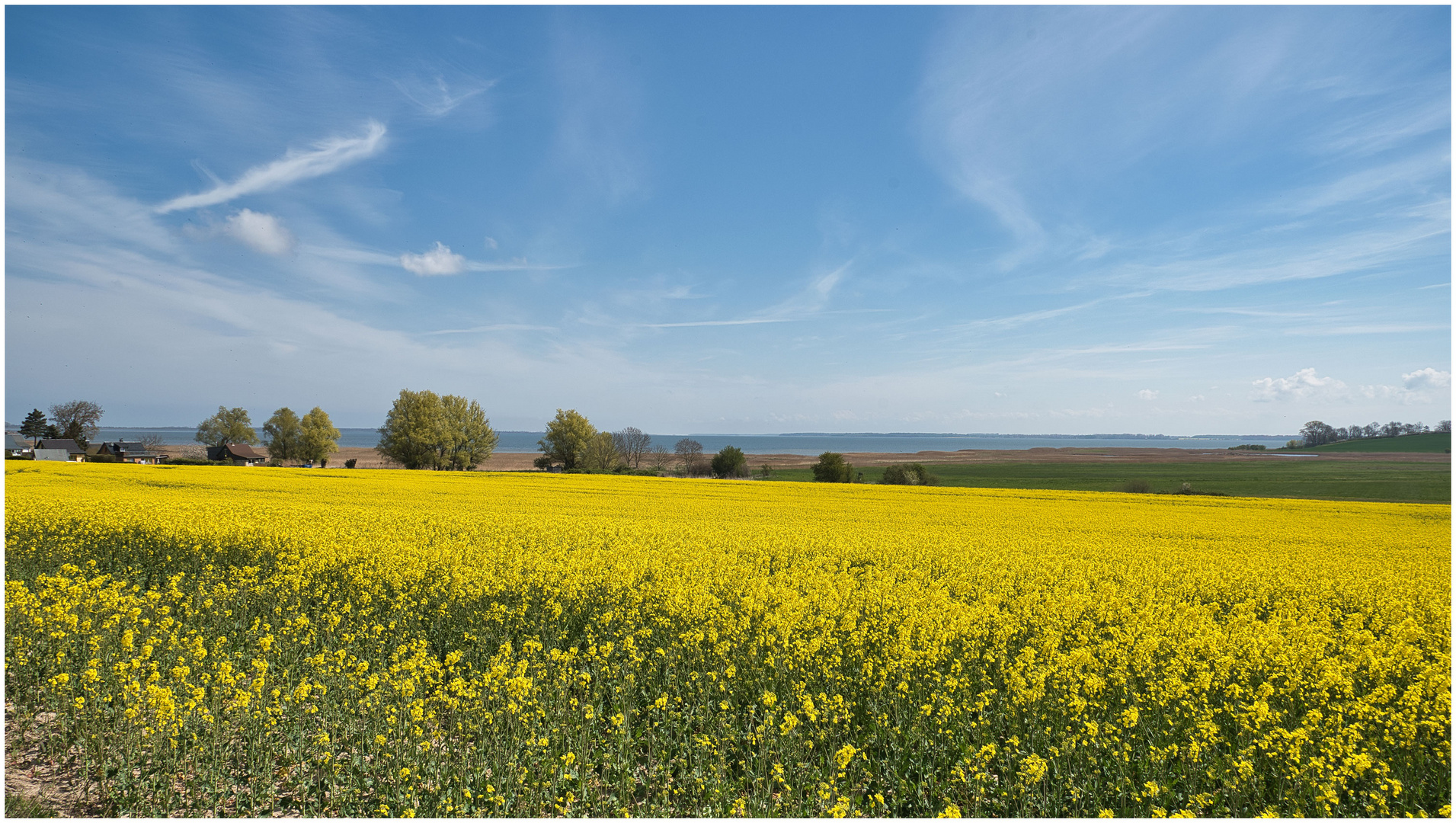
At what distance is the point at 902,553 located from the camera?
12625 mm

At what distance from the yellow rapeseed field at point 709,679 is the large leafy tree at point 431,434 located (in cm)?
5584

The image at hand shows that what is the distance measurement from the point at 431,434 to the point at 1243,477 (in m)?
76.7

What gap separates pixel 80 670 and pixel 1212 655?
35.6 feet

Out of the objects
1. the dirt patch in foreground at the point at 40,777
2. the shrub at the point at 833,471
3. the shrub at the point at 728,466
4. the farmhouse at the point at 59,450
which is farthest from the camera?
the farmhouse at the point at 59,450

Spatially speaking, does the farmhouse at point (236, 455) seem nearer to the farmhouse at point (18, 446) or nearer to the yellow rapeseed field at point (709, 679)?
the farmhouse at point (18, 446)

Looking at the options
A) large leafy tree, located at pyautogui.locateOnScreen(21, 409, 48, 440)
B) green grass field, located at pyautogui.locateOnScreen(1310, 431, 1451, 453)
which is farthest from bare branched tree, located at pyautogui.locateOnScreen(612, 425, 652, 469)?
green grass field, located at pyautogui.locateOnScreen(1310, 431, 1451, 453)

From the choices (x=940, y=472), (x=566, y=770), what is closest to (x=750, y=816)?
(x=566, y=770)

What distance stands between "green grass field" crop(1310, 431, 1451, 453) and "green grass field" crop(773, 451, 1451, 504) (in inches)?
398

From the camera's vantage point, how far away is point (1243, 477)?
58.0 m

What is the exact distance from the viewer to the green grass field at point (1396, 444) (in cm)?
7519

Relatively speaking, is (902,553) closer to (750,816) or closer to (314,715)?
(750,816)

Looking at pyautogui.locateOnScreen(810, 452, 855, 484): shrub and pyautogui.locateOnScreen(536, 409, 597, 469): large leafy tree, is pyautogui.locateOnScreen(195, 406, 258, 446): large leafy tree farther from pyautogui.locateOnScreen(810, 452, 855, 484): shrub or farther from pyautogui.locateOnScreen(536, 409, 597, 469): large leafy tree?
pyautogui.locateOnScreen(810, 452, 855, 484): shrub

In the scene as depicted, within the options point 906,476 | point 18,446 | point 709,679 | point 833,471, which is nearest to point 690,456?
point 833,471

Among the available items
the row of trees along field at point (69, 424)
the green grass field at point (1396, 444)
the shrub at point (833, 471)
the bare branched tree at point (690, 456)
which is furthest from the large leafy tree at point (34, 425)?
the green grass field at point (1396, 444)
